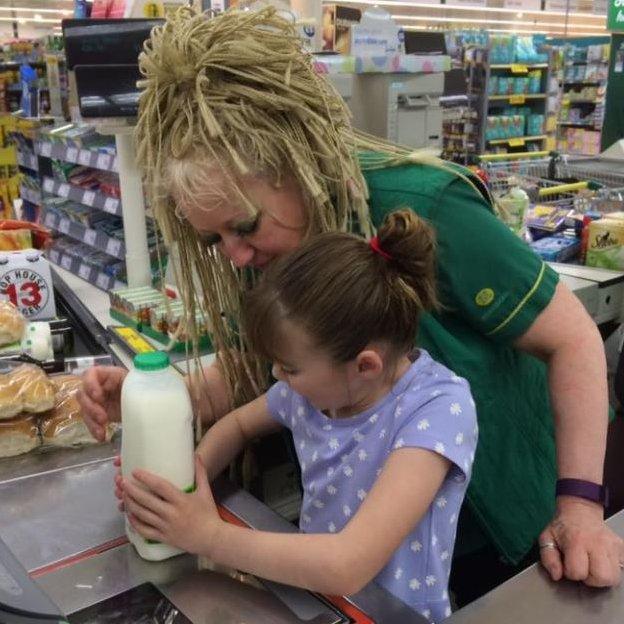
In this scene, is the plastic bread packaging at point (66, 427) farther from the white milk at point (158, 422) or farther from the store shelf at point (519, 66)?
the store shelf at point (519, 66)

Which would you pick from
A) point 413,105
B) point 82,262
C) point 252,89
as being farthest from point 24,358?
point 413,105

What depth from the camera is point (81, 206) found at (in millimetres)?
2732

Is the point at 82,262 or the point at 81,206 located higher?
the point at 81,206

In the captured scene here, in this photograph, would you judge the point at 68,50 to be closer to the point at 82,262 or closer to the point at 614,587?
the point at 82,262

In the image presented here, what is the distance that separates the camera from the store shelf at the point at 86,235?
2.41 m

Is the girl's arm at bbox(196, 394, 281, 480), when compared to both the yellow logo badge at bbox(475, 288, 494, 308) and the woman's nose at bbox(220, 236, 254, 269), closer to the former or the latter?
the woman's nose at bbox(220, 236, 254, 269)

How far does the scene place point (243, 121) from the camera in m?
1.07

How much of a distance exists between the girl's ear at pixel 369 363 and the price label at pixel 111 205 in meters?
1.59

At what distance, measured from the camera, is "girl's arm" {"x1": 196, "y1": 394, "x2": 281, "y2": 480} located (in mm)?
1222

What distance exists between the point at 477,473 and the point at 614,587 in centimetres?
31

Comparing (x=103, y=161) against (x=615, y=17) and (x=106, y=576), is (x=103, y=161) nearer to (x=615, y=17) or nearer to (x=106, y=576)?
(x=106, y=576)

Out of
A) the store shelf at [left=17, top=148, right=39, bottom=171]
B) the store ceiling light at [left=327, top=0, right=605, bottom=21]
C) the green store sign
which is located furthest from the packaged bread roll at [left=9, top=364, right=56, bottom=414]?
the store ceiling light at [left=327, top=0, right=605, bottom=21]

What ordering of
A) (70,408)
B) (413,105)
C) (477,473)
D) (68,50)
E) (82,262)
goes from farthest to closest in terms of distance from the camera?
1. (413,105)
2. (82,262)
3. (68,50)
4. (70,408)
5. (477,473)

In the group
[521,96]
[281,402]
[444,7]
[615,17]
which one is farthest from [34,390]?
[444,7]
